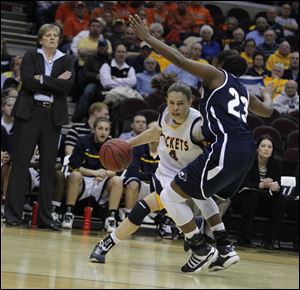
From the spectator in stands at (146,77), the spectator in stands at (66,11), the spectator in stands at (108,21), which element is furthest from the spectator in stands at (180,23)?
the spectator in stands at (146,77)

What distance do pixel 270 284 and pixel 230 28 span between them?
10.3 meters

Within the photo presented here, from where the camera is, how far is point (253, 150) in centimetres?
571

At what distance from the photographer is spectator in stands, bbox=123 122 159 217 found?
380 inches

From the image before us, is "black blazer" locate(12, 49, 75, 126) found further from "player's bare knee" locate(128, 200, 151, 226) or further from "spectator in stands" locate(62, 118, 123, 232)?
"player's bare knee" locate(128, 200, 151, 226)

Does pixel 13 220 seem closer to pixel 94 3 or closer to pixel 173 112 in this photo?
pixel 173 112

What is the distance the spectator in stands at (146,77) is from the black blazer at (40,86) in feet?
10.2

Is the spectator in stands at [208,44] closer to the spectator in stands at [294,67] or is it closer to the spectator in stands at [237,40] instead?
the spectator in stands at [237,40]

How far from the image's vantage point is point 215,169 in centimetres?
548

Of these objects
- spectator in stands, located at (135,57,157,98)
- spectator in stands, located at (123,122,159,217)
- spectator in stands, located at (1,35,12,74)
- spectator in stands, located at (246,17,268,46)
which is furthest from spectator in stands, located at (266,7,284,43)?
spectator in stands, located at (123,122,159,217)

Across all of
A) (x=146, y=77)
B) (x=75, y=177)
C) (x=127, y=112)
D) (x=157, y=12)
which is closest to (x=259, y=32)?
(x=157, y=12)

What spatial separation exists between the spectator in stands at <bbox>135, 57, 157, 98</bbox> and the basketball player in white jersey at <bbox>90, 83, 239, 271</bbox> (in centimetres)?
600

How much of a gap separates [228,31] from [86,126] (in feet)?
18.6

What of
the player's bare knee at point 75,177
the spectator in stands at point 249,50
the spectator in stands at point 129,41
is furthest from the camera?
the spectator in stands at point 249,50

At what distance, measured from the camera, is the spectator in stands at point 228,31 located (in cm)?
1469
